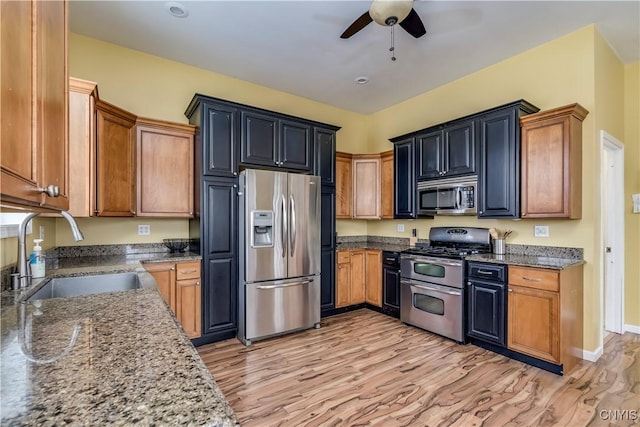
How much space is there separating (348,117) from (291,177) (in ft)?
7.61

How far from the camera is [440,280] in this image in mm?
3412

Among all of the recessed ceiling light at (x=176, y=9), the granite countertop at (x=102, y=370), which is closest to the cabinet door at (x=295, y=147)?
the recessed ceiling light at (x=176, y=9)

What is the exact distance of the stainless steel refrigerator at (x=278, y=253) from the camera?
330 centimetres

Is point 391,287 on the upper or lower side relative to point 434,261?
lower

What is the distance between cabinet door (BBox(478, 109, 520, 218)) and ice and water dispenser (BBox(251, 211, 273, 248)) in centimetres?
237

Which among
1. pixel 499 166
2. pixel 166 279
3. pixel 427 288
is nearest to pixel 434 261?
pixel 427 288

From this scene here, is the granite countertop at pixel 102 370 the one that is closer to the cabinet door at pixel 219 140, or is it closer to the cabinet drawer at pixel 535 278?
the cabinet door at pixel 219 140

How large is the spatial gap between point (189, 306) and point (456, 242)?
3.21 metres

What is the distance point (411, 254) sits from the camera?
12.3 ft

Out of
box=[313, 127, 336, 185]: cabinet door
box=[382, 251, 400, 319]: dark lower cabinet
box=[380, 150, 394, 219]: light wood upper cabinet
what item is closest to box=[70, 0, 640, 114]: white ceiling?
box=[313, 127, 336, 185]: cabinet door

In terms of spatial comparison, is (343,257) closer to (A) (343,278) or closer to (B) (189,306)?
(A) (343,278)

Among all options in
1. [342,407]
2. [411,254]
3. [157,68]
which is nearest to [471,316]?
[411,254]

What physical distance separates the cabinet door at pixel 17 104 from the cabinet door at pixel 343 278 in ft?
12.2

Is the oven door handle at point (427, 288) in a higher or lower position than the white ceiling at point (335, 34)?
lower
